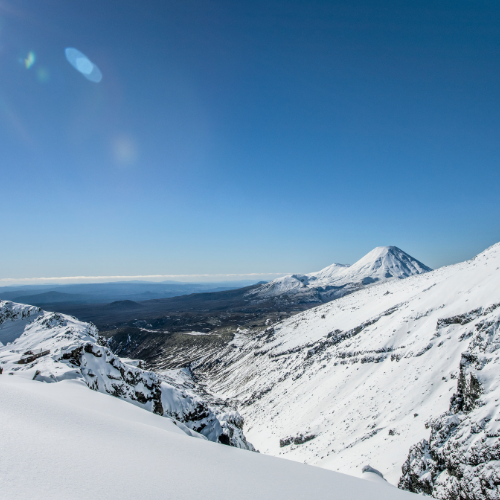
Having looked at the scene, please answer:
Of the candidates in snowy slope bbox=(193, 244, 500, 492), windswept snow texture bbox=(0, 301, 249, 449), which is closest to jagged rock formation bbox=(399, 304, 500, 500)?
snowy slope bbox=(193, 244, 500, 492)

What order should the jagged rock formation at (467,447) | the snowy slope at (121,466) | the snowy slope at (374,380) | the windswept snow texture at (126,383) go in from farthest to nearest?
the snowy slope at (374,380) → the windswept snow texture at (126,383) → the jagged rock formation at (467,447) → the snowy slope at (121,466)

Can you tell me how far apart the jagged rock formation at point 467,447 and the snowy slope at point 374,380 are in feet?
1.62

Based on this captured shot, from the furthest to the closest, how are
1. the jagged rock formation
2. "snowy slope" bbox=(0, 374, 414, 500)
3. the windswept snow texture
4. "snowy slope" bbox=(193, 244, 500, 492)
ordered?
"snowy slope" bbox=(193, 244, 500, 492)
the windswept snow texture
the jagged rock formation
"snowy slope" bbox=(0, 374, 414, 500)

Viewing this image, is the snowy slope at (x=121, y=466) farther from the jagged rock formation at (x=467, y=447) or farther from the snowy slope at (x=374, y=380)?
the snowy slope at (x=374, y=380)

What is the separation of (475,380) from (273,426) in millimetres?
36933

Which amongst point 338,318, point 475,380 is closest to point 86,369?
point 475,380

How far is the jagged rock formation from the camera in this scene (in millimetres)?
13195

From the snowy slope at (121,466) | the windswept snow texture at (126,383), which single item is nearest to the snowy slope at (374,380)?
the snowy slope at (121,466)

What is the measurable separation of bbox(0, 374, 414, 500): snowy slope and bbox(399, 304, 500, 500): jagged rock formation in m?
7.10

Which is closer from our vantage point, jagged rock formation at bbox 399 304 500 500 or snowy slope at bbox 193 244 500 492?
jagged rock formation at bbox 399 304 500 500

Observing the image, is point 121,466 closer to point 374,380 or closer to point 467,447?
point 467,447

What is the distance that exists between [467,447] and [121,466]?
18.6 metres

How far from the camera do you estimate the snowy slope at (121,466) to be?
461 centimetres

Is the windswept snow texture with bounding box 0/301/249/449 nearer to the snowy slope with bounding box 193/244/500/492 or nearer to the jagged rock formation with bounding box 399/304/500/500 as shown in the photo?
the jagged rock formation with bounding box 399/304/500/500
